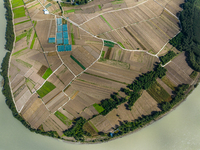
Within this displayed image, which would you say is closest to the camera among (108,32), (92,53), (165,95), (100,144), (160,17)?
(100,144)

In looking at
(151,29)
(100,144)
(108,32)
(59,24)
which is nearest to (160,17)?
(151,29)

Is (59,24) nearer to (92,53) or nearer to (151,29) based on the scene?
(92,53)

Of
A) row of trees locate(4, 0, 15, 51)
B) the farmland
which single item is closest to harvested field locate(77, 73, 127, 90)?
the farmland

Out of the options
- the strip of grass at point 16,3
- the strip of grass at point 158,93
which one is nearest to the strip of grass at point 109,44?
the strip of grass at point 158,93

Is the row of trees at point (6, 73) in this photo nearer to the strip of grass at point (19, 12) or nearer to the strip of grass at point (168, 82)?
the strip of grass at point (19, 12)

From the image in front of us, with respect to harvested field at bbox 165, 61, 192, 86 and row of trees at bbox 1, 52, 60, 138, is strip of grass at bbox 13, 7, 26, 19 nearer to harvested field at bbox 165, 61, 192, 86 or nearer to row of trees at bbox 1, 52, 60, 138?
row of trees at bbox 1, 52, 60, 138

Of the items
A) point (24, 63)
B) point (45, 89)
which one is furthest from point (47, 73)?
A: point (24, 63)
